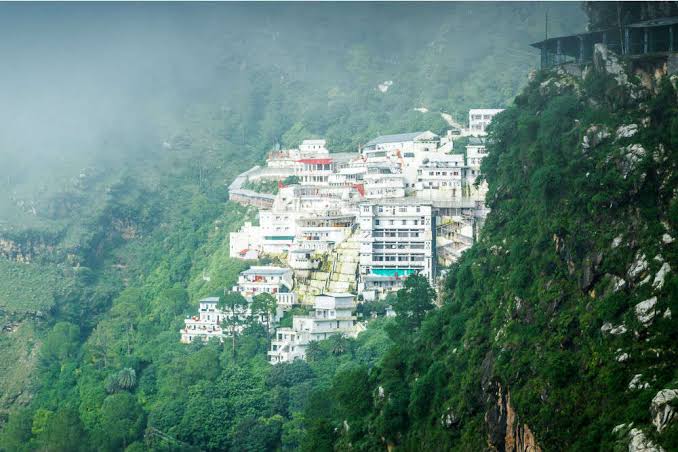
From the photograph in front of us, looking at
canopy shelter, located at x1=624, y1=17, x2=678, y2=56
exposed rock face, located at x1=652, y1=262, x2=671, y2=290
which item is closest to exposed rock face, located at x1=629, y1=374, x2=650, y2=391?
exposed rock face, located at x1=652, y1=262, x2=671, y2=290

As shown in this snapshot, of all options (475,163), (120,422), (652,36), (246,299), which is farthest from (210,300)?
(652,36)

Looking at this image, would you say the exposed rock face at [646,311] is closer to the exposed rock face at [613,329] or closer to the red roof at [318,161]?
the exposed rock face at [613,329]

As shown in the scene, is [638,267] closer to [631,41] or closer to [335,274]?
[631,41]

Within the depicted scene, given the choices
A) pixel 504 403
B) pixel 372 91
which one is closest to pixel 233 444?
pixel 504 403

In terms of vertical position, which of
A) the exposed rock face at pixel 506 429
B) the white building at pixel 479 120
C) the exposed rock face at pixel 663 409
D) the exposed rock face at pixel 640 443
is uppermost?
the white building at pixel 479 120

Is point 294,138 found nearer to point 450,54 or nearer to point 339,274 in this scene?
point 450,54

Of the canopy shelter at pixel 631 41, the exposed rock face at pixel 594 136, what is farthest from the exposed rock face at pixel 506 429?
the canopy shelter at pixel 631 41

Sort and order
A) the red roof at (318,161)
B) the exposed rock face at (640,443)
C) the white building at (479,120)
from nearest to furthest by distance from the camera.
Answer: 1. the exposed rock face at (640,443)
2. the red roof at (318,161)
3. the white building at (479,120)
